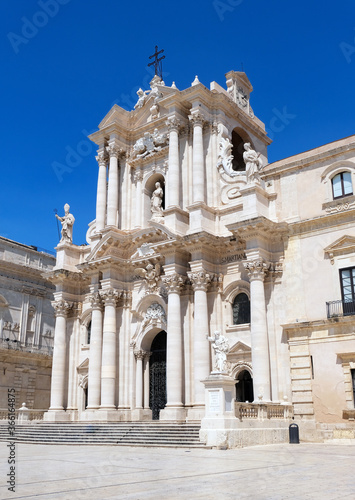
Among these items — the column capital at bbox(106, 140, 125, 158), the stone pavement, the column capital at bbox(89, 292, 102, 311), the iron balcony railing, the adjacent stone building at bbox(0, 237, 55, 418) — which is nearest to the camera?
the stone pavement

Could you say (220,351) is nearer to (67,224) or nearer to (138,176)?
(138,176)

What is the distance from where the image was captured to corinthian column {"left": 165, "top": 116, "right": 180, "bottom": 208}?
90.1 ft

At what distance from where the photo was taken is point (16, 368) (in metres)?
36.7

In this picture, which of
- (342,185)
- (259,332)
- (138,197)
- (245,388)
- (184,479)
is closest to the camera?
(184,479)

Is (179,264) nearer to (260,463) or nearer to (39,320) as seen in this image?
(260,463)

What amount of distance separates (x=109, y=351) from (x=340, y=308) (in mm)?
12141

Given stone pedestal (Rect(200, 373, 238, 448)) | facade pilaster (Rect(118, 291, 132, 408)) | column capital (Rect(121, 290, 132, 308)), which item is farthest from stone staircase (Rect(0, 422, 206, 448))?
column capital (Rect(121, 290, 132, 308))

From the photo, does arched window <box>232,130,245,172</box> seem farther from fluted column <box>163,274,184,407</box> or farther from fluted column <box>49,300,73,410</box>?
fluted column <box>49,300,73,410</box>

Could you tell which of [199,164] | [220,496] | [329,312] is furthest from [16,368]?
[220,496]

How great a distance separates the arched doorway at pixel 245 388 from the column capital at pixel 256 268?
15.0 feet

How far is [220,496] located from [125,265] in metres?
22.1

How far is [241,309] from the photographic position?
997 inches

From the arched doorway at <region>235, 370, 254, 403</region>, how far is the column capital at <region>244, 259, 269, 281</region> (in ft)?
15.0

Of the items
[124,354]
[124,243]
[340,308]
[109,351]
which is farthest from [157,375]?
[340,308]
